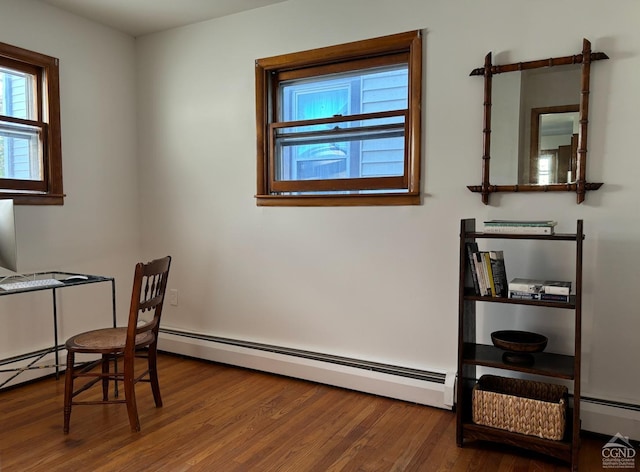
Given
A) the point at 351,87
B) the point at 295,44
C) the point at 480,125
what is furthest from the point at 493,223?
the point at 295,44

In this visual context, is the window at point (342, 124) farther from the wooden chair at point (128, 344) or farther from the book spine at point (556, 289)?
the wooden chair at point (128, 344)

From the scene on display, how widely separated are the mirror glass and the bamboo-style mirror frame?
0.07ft

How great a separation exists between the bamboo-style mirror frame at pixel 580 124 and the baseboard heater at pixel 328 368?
41.6 inches

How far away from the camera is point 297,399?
276 cm

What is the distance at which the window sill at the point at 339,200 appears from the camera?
2.71 m

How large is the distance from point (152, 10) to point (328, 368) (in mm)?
2604

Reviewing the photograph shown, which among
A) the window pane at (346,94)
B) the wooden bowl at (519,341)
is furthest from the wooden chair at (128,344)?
the wooden bowl at (519,341)

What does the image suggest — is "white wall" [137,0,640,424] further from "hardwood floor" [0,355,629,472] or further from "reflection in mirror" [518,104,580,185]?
"hardwood floor" [0,355,629,472]

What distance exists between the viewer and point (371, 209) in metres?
2.82

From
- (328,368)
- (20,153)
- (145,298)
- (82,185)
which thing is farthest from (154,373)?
(20,153)

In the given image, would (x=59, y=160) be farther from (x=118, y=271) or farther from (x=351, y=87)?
(x=351, y=87)

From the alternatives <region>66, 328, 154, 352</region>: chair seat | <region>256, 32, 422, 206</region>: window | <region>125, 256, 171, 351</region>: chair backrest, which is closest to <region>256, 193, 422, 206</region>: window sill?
<region>256, 32, 422, 206</region>: window

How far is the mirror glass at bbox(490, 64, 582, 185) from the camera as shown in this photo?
2285mm

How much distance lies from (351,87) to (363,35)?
1.00 feet
